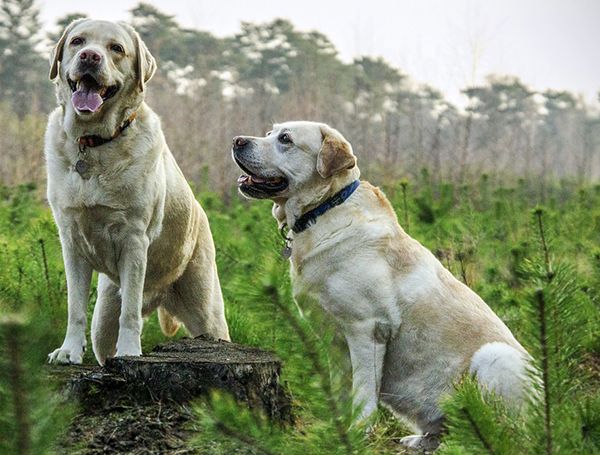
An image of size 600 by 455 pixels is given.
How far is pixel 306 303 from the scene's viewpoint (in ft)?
5.28

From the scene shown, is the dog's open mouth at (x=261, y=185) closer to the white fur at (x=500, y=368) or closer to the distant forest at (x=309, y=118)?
the white fur at (x=500, y=368)

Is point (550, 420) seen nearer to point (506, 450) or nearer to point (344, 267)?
point (506, 450)

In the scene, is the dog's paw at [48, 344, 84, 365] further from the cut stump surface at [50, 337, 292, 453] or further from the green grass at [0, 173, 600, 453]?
the cut stump surface at [50, 337, 292, 453]

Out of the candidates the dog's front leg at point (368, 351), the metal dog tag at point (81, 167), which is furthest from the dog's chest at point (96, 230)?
the dog's front leg at point (368, 351)

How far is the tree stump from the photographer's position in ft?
10.3

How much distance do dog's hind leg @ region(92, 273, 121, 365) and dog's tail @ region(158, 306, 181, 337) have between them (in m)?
0.38

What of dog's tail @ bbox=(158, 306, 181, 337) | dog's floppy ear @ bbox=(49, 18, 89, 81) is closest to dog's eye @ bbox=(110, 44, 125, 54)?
dog's floppy ear @ bbox=(49, 18, 89, 81)

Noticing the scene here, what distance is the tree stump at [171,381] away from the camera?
10.3 feet

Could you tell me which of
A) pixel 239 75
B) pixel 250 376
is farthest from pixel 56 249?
pixel 239 75

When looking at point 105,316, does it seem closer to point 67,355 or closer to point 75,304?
point 75,304

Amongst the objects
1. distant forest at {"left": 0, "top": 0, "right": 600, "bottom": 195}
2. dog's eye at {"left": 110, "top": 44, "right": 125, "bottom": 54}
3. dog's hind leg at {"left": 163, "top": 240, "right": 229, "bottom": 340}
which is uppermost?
dog's eye at {"left": 110, "top": 44, "right": 125, "bottom": 54}

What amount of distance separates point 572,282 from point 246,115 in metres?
14.5

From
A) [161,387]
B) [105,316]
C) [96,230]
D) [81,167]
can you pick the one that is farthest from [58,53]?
[161,387]

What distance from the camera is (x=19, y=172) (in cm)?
1235
